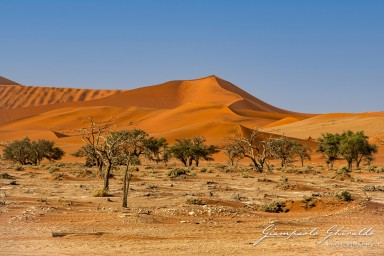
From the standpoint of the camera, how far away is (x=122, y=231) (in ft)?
42.7

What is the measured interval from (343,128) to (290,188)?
7853 centimetres

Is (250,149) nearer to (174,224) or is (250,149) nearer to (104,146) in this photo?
(104,146)

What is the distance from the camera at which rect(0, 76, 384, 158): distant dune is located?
319 feet

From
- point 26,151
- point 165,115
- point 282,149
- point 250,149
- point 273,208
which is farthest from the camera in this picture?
point 165,115

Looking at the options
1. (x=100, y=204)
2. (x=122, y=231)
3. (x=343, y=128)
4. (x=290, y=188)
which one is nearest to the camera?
(x=122, y=231)

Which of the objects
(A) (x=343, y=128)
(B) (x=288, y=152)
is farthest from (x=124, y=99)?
(B) (x=288, y=152)

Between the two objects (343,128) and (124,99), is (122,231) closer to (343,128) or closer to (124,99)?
(343,128)

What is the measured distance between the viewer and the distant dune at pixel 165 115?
97.4 meters

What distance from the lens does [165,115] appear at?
12156 centimetres

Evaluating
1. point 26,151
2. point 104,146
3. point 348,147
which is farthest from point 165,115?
point 104,146

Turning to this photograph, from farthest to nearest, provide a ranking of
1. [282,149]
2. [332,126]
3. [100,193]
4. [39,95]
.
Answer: [39,95] → [332,126] → [282,149] → [100,193]

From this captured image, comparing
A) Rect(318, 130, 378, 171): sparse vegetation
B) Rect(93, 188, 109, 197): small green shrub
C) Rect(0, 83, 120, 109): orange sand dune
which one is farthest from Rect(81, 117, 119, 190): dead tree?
Rect(0, 83, 120, 109): orange sand dune

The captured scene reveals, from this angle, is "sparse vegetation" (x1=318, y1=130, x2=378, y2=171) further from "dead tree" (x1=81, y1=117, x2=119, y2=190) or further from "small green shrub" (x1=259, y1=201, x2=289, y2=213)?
"small green shrub" (x1=259, y1=201, x2=289, y2=213)

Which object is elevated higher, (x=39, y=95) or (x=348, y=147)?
(x=39, y=95)
